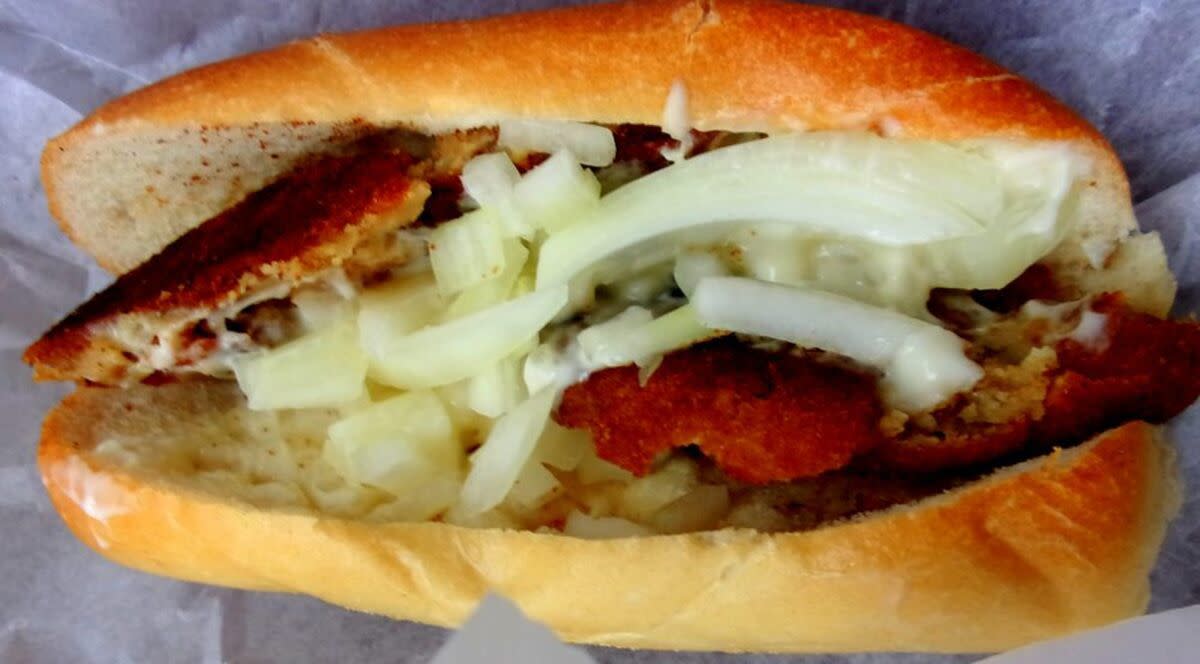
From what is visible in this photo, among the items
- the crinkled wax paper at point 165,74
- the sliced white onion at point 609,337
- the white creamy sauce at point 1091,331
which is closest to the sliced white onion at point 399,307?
the sliced white onion at point 609,337

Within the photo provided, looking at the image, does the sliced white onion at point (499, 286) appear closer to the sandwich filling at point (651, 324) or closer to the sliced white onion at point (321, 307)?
the sandwich filling at point (651, 324)

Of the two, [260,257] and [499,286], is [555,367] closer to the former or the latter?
[499,286]

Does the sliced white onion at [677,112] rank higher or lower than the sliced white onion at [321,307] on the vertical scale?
higher

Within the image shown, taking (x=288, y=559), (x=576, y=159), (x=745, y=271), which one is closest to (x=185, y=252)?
(x=288, y=559)

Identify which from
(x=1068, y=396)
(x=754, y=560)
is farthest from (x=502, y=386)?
(x=1068, y=396)

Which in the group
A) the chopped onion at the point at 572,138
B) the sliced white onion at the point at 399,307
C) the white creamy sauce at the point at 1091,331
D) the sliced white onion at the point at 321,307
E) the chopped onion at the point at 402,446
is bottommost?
the chopped onion at the point at 402,446

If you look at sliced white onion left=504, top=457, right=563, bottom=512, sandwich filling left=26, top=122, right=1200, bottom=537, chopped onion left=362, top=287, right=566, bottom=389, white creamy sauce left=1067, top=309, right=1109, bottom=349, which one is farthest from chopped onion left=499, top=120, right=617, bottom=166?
white creamy sauce left=1067, top=309, right=1109, bottom=349

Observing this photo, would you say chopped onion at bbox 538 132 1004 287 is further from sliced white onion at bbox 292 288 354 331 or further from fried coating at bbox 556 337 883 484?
sliced white onion at bbox 292 288 354 331
